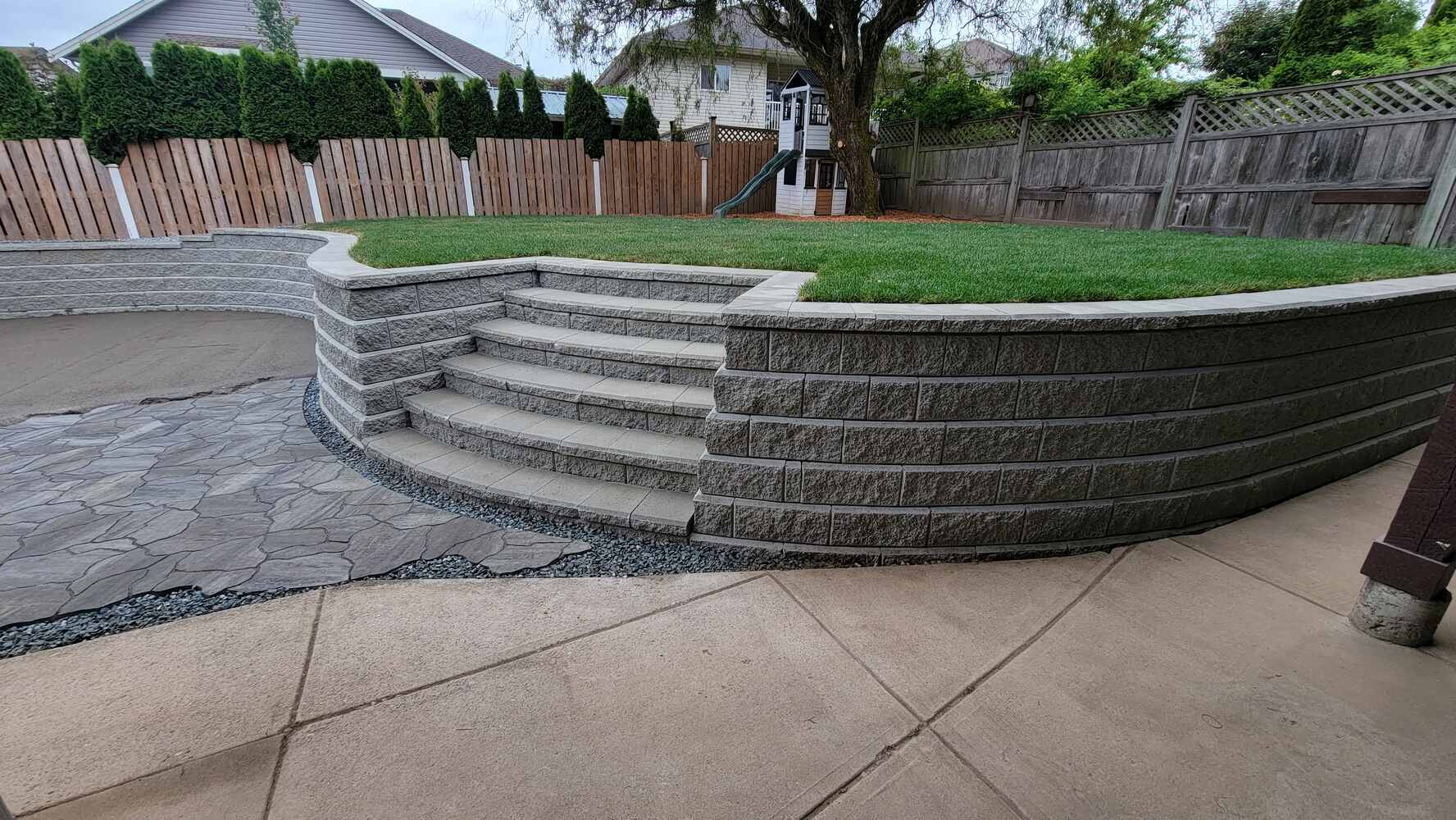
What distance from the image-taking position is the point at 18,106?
27.0 feet

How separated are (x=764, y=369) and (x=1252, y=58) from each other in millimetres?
20709

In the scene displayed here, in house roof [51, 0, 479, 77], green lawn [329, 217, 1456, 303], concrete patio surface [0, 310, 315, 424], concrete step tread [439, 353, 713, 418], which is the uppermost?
house roof [51, 0, 479, 77]

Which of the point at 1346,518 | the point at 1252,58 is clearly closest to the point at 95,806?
the point at 1346,518

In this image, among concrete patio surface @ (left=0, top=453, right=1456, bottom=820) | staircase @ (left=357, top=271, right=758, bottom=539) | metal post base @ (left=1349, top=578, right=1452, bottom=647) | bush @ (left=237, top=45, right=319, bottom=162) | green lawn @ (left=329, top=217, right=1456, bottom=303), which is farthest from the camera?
bush @ (left=237, top=45, right=319, bottom=162)

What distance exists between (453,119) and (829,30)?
7.10 meters

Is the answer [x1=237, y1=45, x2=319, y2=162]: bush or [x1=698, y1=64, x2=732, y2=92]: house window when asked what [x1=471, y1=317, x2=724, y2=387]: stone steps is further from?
[x1=698, y1=64, x2=732, y2=92]: house window

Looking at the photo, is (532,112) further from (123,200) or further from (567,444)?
(567,444)

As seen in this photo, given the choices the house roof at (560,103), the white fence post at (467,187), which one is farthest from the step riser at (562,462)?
the house roof at (560,103)

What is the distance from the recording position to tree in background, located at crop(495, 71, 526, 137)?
10.9 meters

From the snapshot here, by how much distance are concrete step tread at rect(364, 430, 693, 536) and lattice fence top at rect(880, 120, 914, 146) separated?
12834 millimetres

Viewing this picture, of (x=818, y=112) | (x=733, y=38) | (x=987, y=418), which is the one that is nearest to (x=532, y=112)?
(x=733, y=38)

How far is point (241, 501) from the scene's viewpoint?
3084 millimetres

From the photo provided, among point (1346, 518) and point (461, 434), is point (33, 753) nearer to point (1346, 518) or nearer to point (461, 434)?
point (461, 434)

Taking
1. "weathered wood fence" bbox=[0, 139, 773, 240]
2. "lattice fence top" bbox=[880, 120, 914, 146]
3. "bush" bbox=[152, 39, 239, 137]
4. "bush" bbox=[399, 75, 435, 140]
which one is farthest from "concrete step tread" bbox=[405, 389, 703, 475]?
"lattice fence top" bbox=[880, 120, 914, 146]
